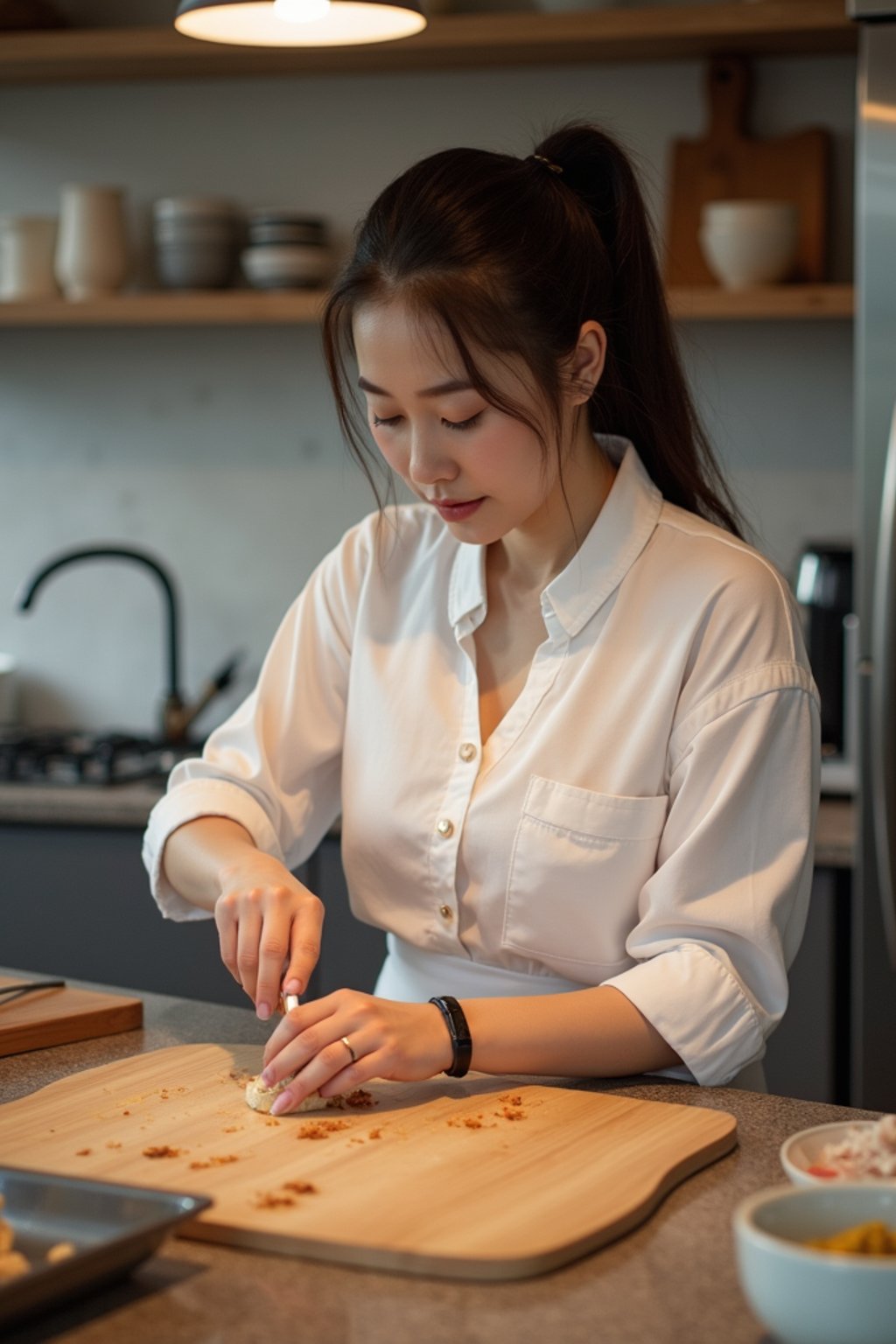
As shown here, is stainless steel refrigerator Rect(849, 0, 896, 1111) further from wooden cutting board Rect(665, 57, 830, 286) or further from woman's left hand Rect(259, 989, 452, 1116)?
woman's left hand Rect(259, 989, 452, 1116)

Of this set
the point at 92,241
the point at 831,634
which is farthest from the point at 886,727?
the point at 92,241

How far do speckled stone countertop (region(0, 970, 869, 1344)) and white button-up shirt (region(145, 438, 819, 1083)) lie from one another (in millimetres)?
376

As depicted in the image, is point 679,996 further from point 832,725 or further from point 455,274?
point 832,725

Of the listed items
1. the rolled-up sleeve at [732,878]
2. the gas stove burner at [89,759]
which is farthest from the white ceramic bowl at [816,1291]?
the gas stove burner at [89,759]

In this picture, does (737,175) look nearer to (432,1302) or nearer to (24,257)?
(24,257)

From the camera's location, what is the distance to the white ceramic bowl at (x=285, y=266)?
292cm

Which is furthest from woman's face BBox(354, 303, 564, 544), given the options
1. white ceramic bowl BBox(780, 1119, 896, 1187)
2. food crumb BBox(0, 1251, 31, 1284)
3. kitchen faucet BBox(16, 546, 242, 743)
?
kitchen faucet BBox(16, 546, 242, 743)

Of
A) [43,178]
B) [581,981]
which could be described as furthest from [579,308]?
[43,178]

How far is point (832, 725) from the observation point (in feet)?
8.46

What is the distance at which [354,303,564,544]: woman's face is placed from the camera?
142 centimetres

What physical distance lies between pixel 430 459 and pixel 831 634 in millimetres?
1297

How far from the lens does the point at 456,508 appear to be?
1.49m

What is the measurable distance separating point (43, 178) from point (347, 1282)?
112 inches

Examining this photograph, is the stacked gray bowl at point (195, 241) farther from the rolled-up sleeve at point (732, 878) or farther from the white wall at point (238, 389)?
the rolled-up sleeve at point (732, 878)
